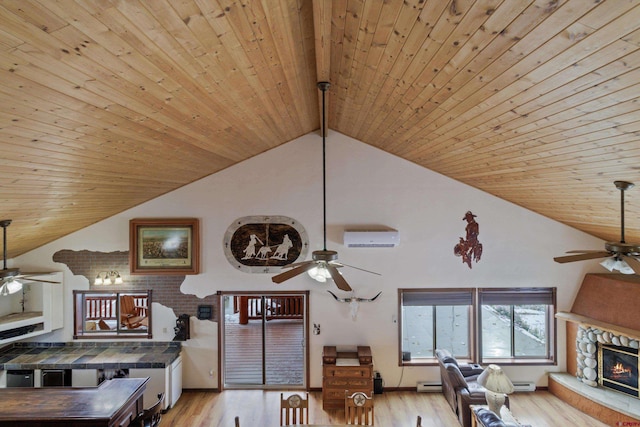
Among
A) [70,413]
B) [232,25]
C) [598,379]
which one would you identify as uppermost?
[232,25]

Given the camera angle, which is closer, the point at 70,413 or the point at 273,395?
the point at 70,413

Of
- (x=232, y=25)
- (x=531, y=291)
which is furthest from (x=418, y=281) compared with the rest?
(x=232, y=25)

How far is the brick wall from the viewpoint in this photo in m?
6.79

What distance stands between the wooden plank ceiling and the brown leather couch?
2972 mm

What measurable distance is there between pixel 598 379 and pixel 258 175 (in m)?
6.40

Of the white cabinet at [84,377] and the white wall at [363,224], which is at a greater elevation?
the white wall at [363,224]

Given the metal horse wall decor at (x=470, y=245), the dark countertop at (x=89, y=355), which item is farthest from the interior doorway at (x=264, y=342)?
the metal horse wall decor at (x=470, y=245)

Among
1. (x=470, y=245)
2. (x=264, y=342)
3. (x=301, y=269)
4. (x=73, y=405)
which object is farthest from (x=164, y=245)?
(x=470, y=245)

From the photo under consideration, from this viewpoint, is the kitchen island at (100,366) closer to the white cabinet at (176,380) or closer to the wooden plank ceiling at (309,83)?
the white cabinet at (176,380)

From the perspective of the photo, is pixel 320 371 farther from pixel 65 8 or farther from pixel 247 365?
pixel 65 8

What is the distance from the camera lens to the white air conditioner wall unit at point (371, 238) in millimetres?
6633

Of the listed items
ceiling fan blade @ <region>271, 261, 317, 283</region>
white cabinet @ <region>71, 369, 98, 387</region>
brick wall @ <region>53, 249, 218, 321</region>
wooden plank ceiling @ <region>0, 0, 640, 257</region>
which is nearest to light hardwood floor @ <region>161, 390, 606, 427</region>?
white cabinet @ <region>71, 369, 98, 387</region>

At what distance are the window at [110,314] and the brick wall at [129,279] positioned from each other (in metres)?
0.15

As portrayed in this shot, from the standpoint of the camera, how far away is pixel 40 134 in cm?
261
